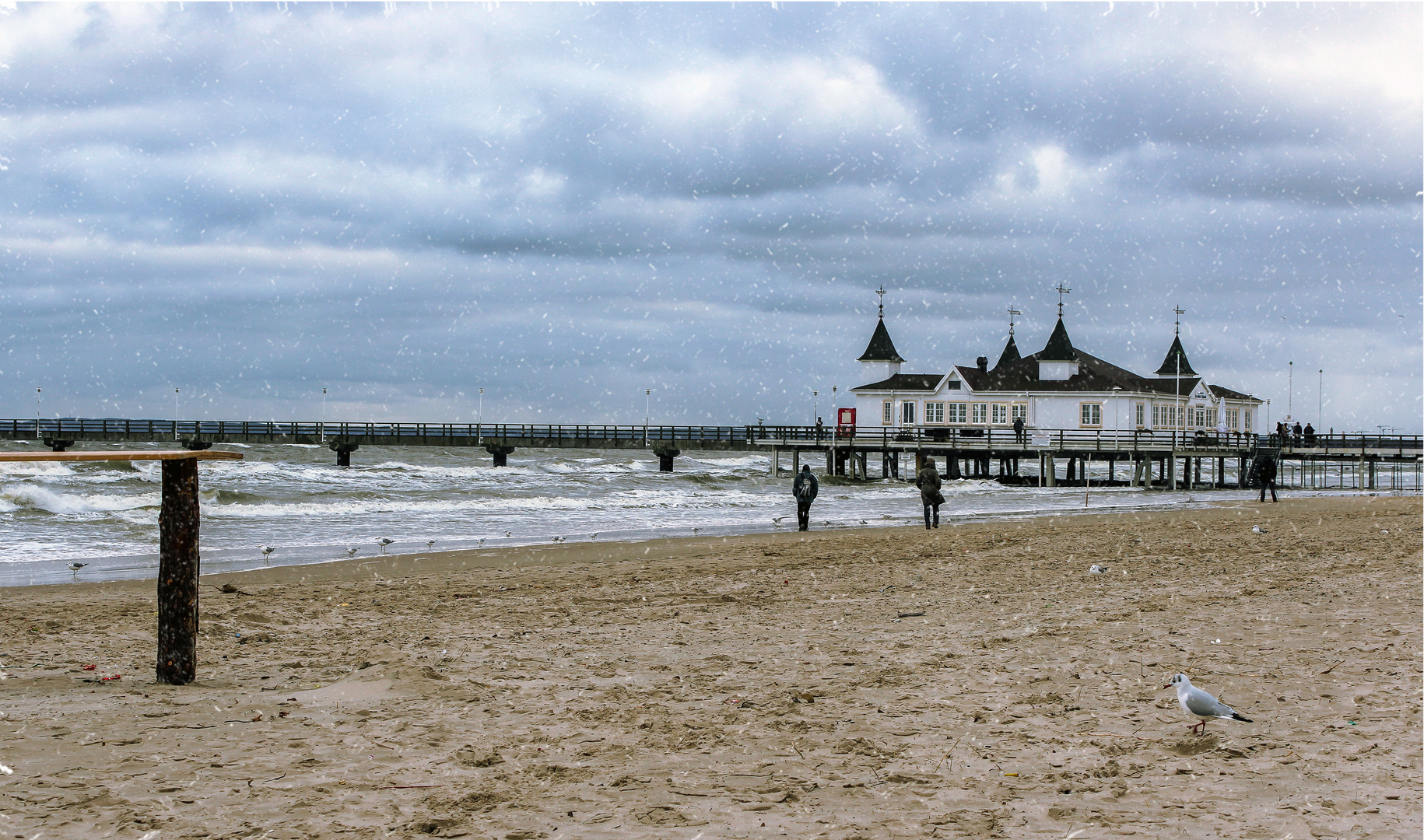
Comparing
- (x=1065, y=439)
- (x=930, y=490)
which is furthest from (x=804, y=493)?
(x=1065, y=439)

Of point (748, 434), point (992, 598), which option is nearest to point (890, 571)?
point (992, 598)

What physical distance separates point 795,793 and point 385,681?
10.9 ft

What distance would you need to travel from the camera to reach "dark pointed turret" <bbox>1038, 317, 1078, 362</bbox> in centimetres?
6197

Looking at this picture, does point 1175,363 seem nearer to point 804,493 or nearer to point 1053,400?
point 1053,400

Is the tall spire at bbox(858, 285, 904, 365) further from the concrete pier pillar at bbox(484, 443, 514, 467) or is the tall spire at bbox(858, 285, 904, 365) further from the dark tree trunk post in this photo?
the dark tree trunk post

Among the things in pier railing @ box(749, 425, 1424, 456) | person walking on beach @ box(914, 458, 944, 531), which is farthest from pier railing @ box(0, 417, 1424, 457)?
person walking on beach @ box(914, 458, 944, 531)

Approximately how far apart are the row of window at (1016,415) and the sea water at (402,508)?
608 cm

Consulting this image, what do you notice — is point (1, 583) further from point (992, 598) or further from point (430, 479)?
point (430, 479)

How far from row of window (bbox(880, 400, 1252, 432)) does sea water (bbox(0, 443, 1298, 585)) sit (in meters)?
6.08

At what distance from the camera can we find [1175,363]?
6800cm

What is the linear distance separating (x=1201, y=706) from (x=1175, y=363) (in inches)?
2649

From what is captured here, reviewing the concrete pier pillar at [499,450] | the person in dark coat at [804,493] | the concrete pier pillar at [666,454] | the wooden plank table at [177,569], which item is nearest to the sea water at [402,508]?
the person in dark coat at [804,493]

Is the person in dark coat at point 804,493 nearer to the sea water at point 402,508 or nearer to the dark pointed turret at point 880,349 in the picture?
the sea water at point 402,508

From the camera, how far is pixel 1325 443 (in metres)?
58.1
